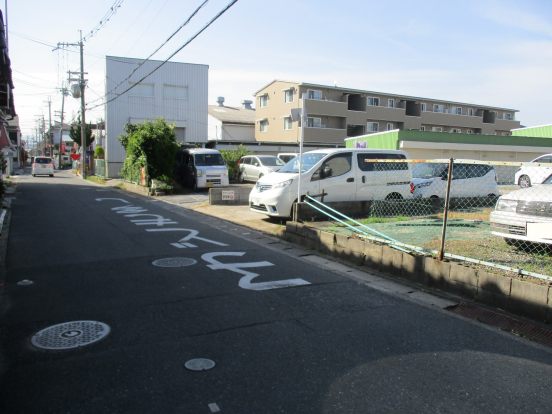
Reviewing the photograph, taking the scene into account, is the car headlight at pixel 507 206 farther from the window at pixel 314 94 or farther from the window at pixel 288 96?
the window at pixel 288 96

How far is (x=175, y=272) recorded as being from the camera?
256 inches

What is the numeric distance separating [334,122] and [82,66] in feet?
73.3

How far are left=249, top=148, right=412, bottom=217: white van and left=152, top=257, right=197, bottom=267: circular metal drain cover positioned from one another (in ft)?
12.2

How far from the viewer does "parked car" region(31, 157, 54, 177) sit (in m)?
35.7

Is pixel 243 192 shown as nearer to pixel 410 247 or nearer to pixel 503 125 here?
pixel 410 247

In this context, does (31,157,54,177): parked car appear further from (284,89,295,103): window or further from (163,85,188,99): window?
(284,89,295,103): window

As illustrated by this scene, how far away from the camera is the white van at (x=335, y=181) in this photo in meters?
10.5

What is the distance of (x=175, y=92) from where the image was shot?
32906mm

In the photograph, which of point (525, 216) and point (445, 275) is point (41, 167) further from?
point (525, 216)

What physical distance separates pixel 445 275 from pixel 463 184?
22.9 ft

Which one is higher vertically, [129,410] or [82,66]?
[82,66]

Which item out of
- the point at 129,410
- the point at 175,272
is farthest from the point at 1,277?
the point at 129,410

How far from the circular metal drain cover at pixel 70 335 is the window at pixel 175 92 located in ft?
99.8

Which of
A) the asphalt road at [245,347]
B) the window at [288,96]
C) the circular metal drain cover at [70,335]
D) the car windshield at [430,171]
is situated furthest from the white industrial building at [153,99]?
the circular metal drain cover at [70,335]
